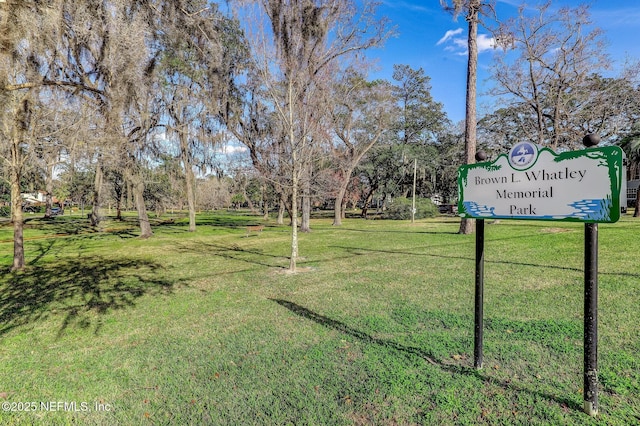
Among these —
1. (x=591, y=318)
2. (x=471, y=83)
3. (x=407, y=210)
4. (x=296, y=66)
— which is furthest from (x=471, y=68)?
(x=407, y=210)

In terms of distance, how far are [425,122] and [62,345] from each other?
121 ft

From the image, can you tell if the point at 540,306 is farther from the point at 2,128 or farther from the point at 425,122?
the point at 425,122

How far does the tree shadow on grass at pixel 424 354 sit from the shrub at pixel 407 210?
26011mm

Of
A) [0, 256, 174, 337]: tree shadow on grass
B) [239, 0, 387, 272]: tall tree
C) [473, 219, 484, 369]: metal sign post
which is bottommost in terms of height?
[0, 256, 174, 337]: tree shadow on grass

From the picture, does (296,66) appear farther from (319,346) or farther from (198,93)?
(198,93)

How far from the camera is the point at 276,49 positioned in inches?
294

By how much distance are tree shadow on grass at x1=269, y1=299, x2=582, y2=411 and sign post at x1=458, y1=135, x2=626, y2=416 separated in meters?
0.24

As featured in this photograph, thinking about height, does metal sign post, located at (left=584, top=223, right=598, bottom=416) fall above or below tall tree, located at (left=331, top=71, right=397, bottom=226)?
below

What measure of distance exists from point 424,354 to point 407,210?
2724cm

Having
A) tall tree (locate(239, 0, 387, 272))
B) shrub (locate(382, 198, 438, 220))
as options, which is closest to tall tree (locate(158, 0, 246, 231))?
tall tree (locate(239, 0, 387, 272))

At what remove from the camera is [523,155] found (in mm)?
2414

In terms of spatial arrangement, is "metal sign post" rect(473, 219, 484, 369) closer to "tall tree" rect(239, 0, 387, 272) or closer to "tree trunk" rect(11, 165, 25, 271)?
"tall tree" rect(239, 0, 387, 272)

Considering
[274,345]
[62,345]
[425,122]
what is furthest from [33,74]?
[425,122]

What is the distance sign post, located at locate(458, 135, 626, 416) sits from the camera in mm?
1968
